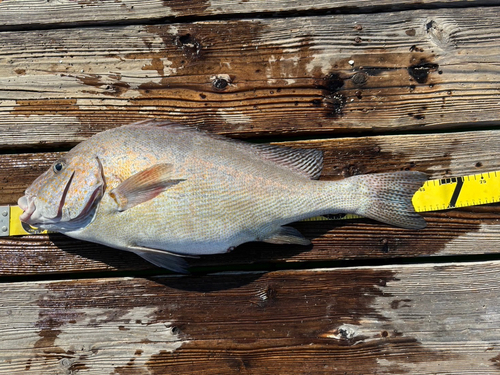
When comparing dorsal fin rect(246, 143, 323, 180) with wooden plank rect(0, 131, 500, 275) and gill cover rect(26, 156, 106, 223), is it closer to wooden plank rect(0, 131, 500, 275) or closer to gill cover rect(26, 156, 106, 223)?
wooden plank rect(0, 131, 500, 275)

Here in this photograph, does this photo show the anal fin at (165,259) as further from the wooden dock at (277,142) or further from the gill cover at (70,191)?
the gill cover at (70,191)

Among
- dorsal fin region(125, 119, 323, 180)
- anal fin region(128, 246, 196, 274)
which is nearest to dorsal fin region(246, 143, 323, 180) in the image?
dorsal fin region(125, 119, 323, 180)

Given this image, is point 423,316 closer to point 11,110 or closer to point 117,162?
point 117,162

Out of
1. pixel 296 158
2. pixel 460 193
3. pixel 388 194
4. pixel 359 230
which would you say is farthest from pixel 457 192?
pixel 296 158

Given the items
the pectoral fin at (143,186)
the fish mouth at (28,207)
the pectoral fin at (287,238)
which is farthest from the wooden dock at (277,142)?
the pectoral fin at (143,186)

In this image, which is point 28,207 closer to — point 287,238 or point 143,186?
point 143,186

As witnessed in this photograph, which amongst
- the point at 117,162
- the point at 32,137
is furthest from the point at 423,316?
the point at 32,137
